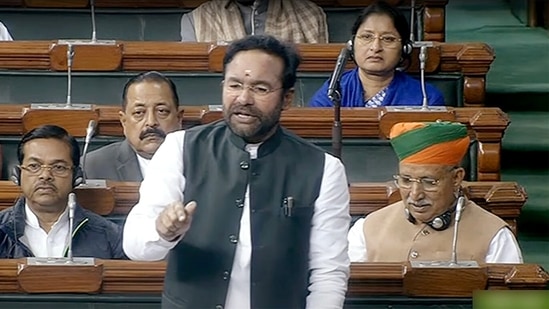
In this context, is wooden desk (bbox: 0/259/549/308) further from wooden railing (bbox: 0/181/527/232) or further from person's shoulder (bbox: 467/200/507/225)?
wooden railing (bbox: 0/181/527/232)

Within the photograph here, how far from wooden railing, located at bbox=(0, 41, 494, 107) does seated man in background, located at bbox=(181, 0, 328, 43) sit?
0.86 ft

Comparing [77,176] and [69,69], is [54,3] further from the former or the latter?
[77,176]

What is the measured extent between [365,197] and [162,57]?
111 centimetres

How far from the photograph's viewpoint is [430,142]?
3.42m

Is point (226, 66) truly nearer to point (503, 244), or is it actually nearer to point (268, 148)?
point (268, 148)

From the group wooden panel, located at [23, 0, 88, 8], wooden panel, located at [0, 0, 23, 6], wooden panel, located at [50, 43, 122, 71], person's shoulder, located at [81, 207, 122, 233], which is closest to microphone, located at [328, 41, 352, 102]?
person's shoulder, located at [81, 207, 122, 233]

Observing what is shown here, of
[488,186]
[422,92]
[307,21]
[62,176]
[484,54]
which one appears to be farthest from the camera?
[307,21]

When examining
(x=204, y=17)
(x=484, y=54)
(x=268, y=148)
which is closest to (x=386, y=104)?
(x=484, y=54)

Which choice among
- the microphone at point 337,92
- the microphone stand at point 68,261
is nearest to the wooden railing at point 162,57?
the microphone at point 337,92

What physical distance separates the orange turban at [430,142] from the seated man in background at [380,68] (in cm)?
95

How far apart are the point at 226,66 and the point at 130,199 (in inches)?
49.3

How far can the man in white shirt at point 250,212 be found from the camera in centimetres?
260

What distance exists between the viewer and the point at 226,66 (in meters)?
2.63

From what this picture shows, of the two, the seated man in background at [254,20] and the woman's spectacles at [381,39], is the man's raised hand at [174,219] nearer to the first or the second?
the woman's spectacles at [381,39]
